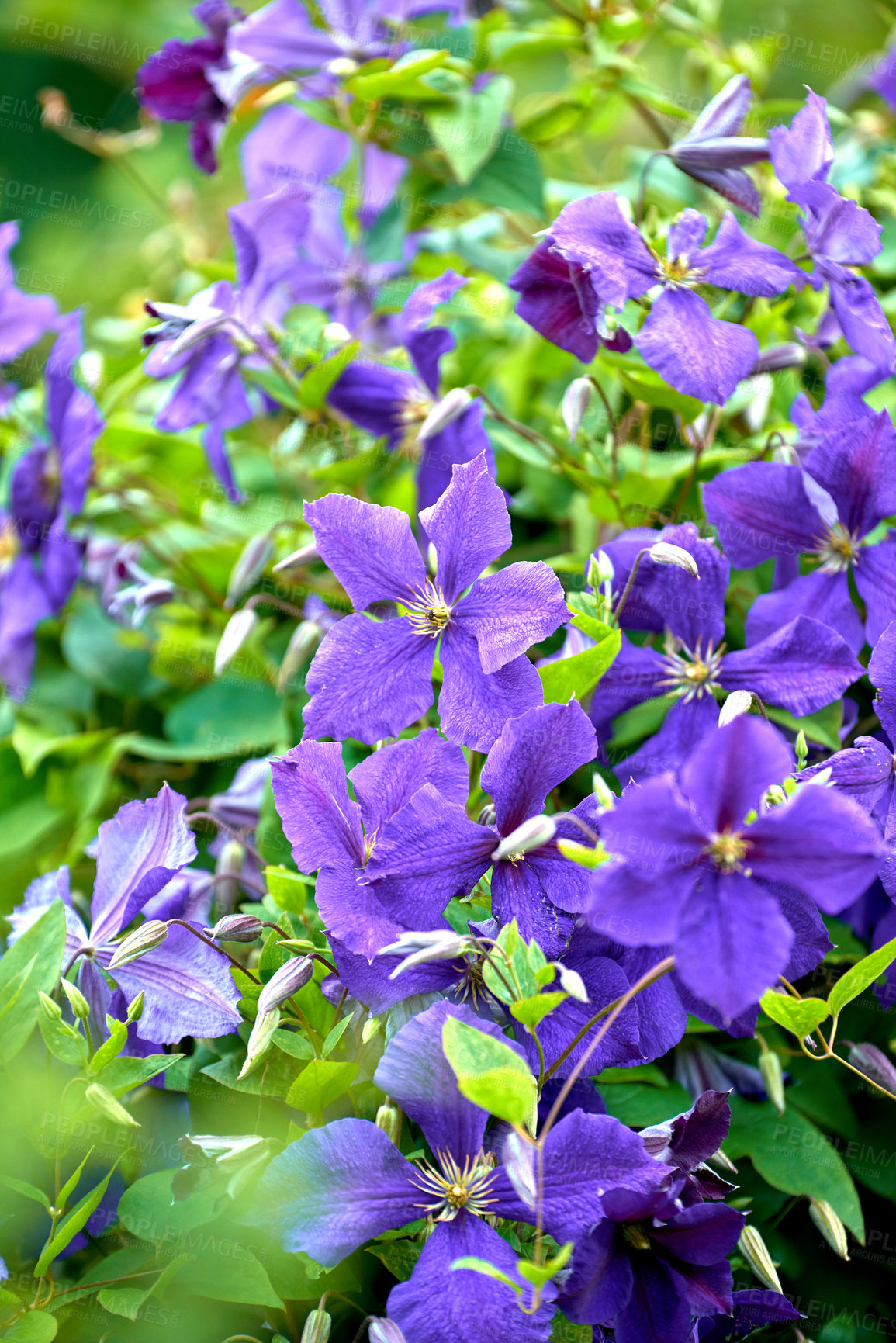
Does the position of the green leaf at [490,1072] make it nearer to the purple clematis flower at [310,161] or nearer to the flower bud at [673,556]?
the flower bud at [673,556]

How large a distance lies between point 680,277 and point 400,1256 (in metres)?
0.52

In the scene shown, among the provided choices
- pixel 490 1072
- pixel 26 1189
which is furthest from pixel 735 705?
pixel 26 1189

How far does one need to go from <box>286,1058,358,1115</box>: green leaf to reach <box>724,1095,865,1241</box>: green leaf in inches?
9.5

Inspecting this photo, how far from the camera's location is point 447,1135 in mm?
464

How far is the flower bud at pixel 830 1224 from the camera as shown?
1.70 feet

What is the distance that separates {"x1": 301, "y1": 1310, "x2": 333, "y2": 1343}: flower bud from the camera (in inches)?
18.3

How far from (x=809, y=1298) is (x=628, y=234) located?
61 centimetres

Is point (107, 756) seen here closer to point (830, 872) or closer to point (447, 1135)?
point (447, 1135)

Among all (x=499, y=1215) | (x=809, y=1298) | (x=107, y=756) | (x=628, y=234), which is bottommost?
(x=809, y=1298)

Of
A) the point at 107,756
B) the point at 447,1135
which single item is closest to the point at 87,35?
the point at 107,756

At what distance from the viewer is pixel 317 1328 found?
0.46 m

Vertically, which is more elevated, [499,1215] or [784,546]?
[784,546]

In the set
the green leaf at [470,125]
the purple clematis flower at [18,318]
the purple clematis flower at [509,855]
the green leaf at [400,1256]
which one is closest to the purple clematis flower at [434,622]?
the purple clematis flower at [509,855]

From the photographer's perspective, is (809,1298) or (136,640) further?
(136,640)
